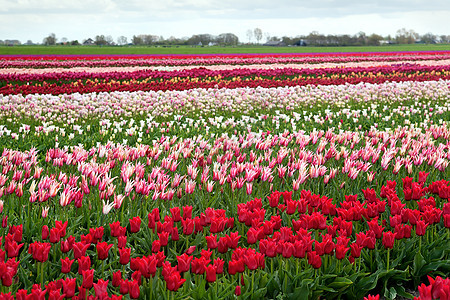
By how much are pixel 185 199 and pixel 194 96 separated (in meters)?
8.43

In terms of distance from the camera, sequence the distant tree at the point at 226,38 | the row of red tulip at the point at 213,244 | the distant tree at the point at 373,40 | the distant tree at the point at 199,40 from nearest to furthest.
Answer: the row of red tulip at the point at 213,244 → the distant tree at the point at 373,40 → the distant tree at the point at 199,40 → the distant tree at the point at 226,38

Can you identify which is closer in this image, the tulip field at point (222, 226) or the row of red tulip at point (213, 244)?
the row of red tulip at point (213, 244)

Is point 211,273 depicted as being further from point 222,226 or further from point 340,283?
point 340,283

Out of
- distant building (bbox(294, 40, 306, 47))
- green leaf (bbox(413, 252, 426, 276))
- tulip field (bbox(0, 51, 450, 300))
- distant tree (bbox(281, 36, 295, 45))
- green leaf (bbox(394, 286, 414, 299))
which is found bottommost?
green leaf (bbox(394, 286, 414, 299))

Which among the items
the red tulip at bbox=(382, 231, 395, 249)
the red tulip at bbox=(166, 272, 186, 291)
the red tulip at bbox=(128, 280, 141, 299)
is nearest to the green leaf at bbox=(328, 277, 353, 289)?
the red tulip at bbox=(382, 231, 395, 249)

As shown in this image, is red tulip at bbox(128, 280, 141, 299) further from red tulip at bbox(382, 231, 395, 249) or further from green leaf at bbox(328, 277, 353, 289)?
red tulip at bbox(382, 231, 395, 249)

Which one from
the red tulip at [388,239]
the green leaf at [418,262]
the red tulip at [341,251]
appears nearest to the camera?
the red tulip at [341,251]

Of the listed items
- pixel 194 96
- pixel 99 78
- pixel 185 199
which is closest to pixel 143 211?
pixel 185 199

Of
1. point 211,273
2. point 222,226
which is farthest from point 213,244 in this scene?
point 211,273

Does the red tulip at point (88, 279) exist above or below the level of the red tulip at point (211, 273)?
above

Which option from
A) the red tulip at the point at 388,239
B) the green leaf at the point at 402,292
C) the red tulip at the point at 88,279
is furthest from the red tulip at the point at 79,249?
the green leaf at the point at 402,292

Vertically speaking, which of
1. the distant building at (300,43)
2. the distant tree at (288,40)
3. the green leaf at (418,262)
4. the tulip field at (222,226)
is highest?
the distant tree at (288,40)

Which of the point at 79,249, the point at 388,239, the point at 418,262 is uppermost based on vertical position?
the point at 79,249

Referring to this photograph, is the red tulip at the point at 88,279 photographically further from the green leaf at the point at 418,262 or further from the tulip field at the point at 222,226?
the green leaf at the point at 418,262
